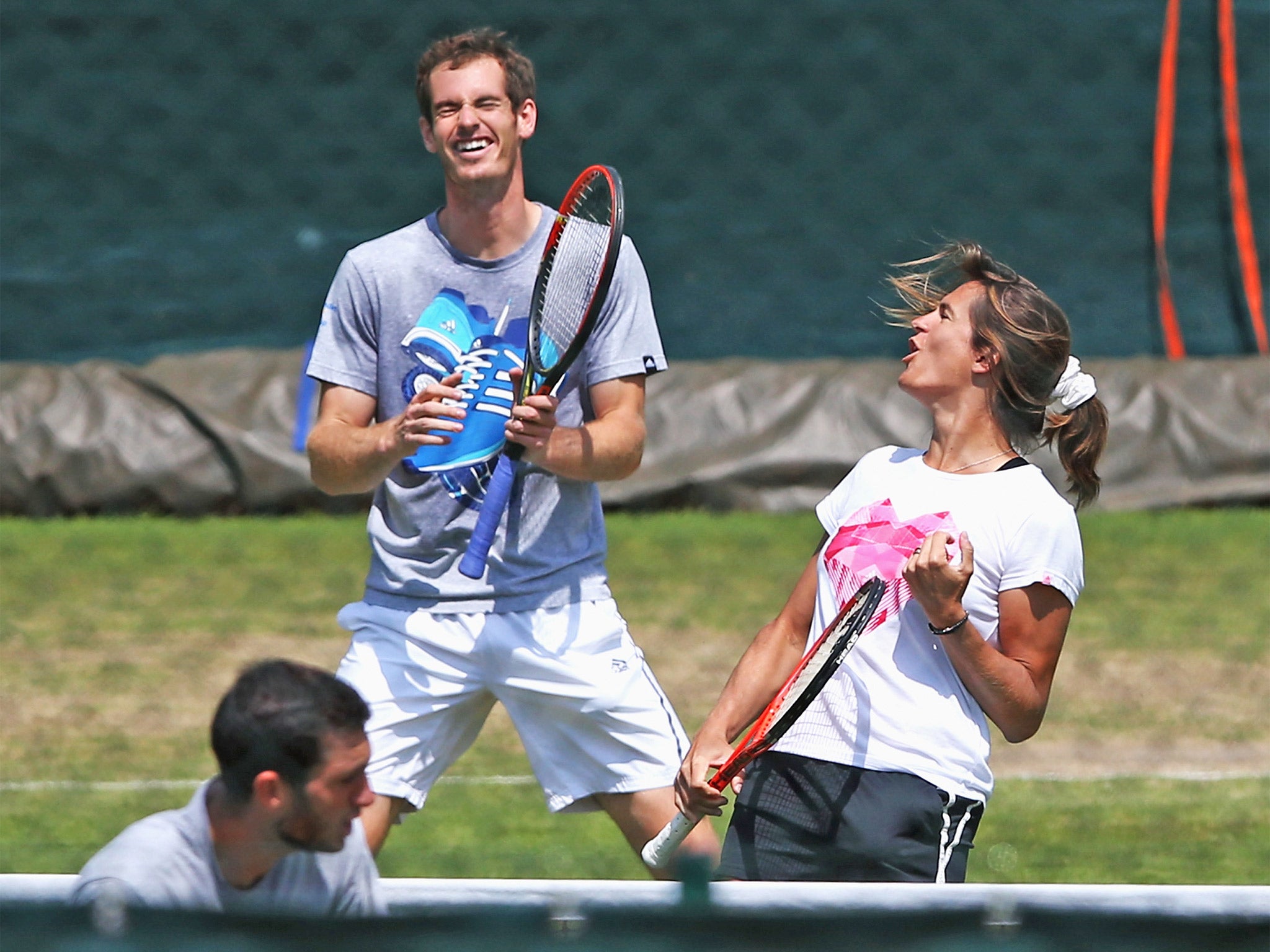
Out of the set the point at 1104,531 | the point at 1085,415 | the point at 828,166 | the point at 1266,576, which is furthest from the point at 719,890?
the point at 828,166

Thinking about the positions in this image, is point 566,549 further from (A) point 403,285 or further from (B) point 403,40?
(B) point 403,40

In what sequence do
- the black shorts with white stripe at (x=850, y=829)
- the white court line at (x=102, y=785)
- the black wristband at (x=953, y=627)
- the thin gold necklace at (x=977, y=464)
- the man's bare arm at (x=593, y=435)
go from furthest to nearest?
the white court line at (x=102, y=785)
the man's bare arm at (x=593, y=435)
the thin gold necklace at (x=977, y=464)
the black shorts with white stripe at (x=850, y=829)
the black wristband at (x=953, y=627)

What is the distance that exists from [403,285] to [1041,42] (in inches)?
360

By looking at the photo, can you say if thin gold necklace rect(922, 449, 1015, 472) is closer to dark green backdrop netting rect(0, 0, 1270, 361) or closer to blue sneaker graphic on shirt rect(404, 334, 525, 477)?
blue sneaker graphic on shirt rect(404, 334, 525, 477)

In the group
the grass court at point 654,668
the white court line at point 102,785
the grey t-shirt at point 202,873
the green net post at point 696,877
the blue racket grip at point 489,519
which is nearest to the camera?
the green net post at point 696,877

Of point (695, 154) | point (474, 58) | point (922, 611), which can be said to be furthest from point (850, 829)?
point (695, 154)

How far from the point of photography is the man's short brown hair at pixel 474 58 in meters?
3.96

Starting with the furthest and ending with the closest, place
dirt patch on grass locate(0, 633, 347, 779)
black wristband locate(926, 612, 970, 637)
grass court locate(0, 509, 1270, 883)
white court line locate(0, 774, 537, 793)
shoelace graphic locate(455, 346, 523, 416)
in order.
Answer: dirt patch on grass locate(0, 633, 347, 779), white court line locate(0, 774, 537, 793), grass court locate(0, 509, 1270, 883), shoelace graphic locate(455, 346, 523, 416), black wristband locate(926, 612, 970, 637)

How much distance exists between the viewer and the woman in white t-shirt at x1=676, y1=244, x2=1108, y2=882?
313 centimetres

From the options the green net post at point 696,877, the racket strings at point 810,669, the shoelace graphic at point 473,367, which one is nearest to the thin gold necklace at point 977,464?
the racket strings at point 810,669

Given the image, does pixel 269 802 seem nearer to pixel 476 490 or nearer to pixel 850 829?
pixel 850 829

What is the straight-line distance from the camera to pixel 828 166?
12.2 m

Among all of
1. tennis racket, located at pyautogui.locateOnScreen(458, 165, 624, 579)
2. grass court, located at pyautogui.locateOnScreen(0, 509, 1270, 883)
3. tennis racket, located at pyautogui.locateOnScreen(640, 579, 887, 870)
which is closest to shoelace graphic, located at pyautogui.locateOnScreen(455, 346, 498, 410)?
tennis racket, located at pyautogui.locateOnScreen(458, 165, 624, 579)

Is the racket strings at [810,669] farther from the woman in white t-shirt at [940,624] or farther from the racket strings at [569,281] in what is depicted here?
the racket strings at [569,281]
